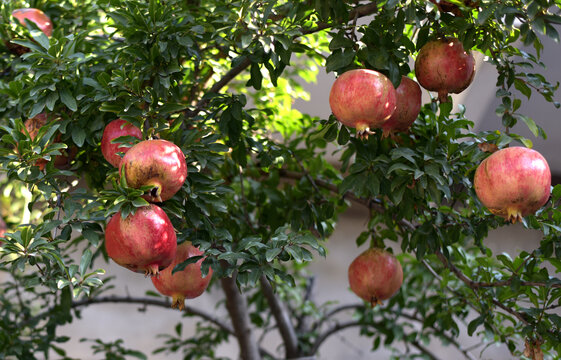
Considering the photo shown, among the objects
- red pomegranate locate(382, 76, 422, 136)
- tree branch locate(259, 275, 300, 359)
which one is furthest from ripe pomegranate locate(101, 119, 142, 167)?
tree branch locate(259, 275, 300, 359)

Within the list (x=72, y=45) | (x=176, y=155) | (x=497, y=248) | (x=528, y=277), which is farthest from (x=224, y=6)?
(x=497, y=248)

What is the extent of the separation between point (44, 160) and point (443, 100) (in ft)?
3.43

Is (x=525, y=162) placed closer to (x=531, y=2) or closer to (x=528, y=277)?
Result: (x=531, y=2)

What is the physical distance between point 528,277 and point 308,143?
3.51 feet

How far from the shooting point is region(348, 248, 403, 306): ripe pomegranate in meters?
1.96

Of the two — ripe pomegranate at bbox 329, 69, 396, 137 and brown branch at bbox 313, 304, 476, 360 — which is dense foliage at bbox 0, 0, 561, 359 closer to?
ripe pomegranate at bbox 329, 69, 396, 137

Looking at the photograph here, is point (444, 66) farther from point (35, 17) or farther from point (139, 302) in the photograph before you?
point (139, 302)

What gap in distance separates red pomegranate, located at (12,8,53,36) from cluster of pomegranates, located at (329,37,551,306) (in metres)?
1.14

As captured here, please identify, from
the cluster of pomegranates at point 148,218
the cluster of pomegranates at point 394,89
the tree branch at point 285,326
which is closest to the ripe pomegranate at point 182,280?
the cluster of pomegranates at point 148,218

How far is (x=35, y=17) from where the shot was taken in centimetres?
211

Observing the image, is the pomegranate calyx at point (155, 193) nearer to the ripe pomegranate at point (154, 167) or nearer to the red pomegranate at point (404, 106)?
the ripe pomegranate at point (154, 167)

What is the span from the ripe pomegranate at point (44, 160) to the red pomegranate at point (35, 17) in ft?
1.65

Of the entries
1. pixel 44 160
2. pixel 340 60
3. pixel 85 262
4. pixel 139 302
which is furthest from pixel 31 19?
pixel 139 302

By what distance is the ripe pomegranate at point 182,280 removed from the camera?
61.7 inches
